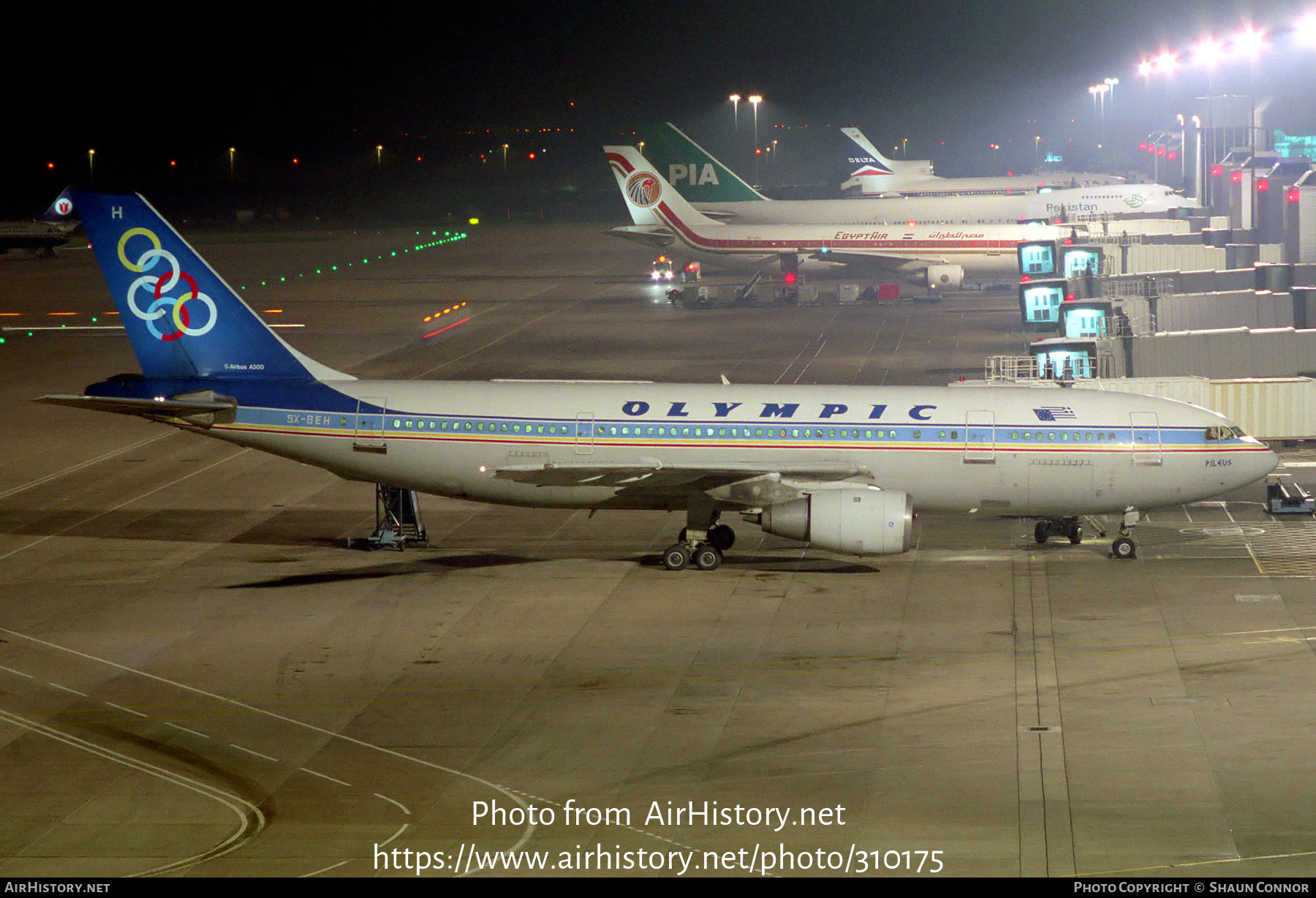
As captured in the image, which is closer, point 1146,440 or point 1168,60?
point 1146,440

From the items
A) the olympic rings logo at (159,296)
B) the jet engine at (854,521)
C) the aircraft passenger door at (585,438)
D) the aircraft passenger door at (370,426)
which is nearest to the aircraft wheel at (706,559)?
the jet engine at (854,521)

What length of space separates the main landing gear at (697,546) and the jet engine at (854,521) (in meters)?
2.33

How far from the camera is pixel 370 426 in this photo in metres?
35.5

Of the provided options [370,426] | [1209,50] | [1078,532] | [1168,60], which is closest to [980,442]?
[1078,532]

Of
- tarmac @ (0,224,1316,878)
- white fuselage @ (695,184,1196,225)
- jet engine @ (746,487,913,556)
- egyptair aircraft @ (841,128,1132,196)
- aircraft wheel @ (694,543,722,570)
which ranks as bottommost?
tarmac @ (0,224,1316,878)

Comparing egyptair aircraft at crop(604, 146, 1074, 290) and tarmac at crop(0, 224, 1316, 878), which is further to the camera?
egyptair aircraft at crop(604, 146, 1074, 290)

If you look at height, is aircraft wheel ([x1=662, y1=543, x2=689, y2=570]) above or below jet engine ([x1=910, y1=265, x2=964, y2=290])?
below

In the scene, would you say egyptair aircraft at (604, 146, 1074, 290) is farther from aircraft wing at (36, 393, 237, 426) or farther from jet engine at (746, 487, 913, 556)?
aircraft wing at (36, 393, 237, 426)

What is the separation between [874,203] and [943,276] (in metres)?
19.1

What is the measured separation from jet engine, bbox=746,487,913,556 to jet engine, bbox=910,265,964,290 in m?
64.6

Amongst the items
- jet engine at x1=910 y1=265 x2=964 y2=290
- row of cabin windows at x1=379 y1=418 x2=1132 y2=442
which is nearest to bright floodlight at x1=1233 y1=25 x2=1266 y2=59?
jet engine at x1=910 y1=265 x2=964 y2=290

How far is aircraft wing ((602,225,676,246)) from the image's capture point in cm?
9919

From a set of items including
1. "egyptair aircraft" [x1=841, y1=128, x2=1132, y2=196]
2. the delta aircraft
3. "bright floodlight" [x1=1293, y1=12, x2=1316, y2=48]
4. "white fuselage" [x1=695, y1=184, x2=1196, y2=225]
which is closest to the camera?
"bright floodlight" [x1=1293, y1=12, x2=1316, y2=48]

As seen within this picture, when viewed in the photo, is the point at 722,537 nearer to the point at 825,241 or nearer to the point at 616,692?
the point at 616,692
